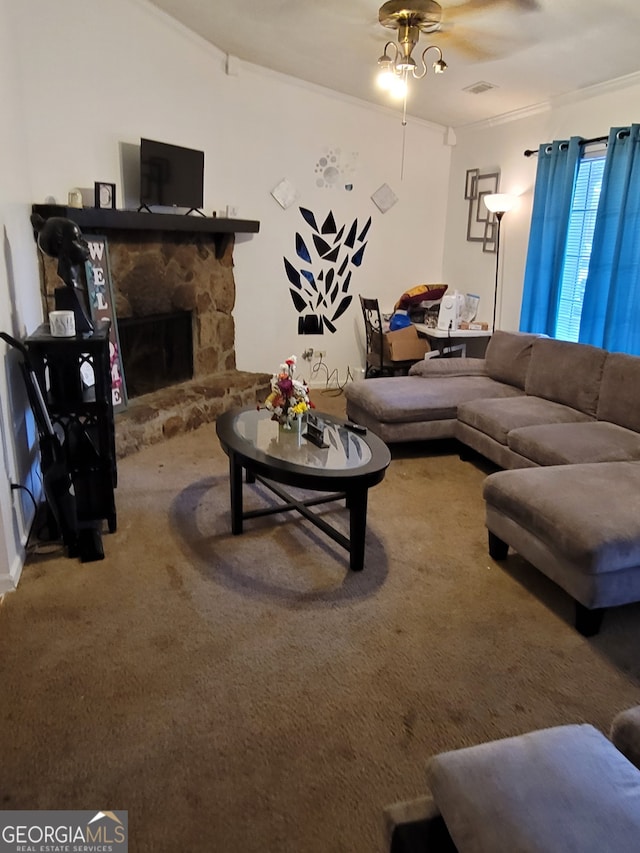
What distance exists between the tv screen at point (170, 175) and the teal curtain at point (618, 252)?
275 centimetres

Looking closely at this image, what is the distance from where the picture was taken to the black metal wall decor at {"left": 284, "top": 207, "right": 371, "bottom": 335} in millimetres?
5293

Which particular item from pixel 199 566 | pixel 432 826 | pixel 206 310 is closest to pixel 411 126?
pixel 206 310

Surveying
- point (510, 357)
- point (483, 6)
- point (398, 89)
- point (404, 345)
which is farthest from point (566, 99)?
point (404, 345)

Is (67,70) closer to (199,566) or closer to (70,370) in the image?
(70,370)

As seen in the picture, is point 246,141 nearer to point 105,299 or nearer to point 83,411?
point 105,299

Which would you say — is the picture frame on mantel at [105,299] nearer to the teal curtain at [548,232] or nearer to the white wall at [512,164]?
the teal curtain at [548,232]

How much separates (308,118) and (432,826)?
5132mm

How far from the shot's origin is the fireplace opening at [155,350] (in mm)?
4156

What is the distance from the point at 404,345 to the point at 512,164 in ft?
5.65

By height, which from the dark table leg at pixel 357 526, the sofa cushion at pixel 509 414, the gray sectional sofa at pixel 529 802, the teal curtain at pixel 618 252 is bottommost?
the dark table leg at pixel 357 526

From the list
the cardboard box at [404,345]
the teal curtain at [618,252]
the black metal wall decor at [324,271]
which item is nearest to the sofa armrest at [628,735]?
the teal curtain at [618,252]

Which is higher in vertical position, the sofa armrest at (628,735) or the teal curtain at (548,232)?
the teal curtain at (548,232)

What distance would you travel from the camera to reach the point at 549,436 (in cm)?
310

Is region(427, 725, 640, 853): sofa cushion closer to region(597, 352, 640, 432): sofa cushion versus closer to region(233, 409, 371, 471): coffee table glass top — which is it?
region(233, 409, 371, 471): coffee table glass top
